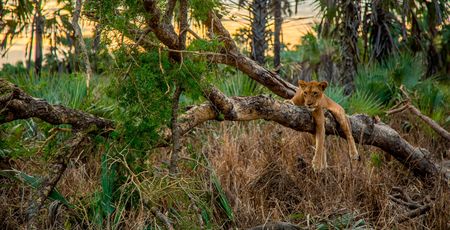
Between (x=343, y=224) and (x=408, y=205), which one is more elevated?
(x=343, y=224)

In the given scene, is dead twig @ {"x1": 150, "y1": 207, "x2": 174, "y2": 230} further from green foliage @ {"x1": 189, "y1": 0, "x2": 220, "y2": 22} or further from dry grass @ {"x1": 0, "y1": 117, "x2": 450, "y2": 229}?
green foliage @ {"x1": 189, "y1": 0, "x2": 220, "y2": 22}

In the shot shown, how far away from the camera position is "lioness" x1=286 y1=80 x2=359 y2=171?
23.2 ft

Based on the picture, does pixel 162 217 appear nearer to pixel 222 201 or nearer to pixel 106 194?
pixel 106 194

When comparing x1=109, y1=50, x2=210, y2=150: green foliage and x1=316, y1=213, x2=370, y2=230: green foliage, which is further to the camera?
x1=316, y1=213, x2=370, y2=230: green foliage

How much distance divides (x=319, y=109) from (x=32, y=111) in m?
3.03

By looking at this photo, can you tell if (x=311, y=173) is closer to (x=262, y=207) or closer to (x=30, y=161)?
(x=262, y=207)

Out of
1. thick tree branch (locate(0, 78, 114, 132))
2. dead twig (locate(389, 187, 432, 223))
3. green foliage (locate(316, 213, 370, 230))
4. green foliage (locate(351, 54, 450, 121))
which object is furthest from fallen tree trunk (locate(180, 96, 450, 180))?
green foliage (locate(351, 54, 450, 121))

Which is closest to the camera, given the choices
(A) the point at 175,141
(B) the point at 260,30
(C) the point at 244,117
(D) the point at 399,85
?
(A) the point at 175,141

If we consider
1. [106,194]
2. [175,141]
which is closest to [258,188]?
[175,141]

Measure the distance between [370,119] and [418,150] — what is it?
120cm

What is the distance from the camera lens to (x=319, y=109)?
7.22 metres

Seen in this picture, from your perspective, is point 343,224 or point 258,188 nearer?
point 343,224

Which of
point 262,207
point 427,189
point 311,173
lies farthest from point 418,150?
point 262,207

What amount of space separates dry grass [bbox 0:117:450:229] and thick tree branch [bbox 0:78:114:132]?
0.65 meters
